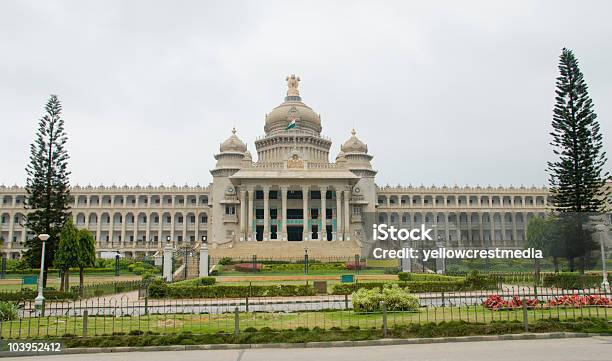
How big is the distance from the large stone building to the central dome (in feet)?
0.47

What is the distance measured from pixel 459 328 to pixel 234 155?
51919 millimetres

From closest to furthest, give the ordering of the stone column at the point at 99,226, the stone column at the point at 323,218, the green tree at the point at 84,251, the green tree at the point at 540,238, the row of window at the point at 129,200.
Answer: the green tree at the point at 84,251
the green tree at the point at 540,238
the stone column at the point at 323,218
the stone column at the point at 99,226
the row of window at the point at 129,200

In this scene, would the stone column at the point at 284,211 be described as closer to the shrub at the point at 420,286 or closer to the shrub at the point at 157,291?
the shrub at the point at 420,286

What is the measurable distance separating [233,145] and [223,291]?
137ft

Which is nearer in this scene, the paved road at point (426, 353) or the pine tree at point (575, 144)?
the paved road at point (426, 353)

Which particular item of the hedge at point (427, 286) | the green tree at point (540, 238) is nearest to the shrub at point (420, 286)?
the hedge at point (427, 286)

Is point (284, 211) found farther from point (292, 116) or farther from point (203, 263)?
point (203, 263)

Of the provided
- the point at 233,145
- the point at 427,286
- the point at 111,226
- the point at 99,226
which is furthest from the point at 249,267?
the point at 99,226

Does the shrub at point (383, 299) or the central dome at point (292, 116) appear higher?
the central dome at point (292, 116)

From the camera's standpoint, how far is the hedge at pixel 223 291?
21422 mm

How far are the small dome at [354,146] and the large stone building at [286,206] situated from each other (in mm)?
126

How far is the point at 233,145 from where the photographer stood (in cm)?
6250

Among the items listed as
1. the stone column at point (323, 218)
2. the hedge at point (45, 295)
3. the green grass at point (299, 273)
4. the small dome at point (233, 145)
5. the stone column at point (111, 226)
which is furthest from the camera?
the stone column at point (111, 226)

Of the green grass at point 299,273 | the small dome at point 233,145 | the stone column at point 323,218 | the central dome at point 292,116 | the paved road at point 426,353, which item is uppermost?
the central dome at point 292,116
